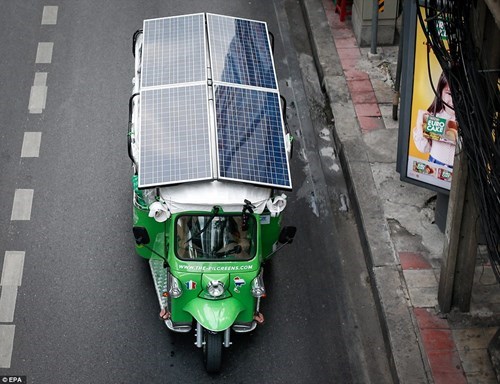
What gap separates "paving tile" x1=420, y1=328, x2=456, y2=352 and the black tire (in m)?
2.62

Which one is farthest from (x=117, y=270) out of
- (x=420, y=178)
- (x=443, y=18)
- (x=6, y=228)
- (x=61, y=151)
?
(x=443, y=18)

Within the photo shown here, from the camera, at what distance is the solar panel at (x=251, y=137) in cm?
1218

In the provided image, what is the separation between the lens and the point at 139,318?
13.3 meters

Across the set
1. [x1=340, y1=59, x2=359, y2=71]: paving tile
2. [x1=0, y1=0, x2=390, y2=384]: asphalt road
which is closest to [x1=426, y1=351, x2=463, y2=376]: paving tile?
[x1=0, y1=0, x2=390, y2=384]: asphalt road

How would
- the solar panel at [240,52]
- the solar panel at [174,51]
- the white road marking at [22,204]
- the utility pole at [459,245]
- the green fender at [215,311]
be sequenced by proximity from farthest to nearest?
the white road marking at [22,204], the solar panel at [240,52], the solar panel at [174,51], the green fender at [215,311], the utility pole at [459,245]

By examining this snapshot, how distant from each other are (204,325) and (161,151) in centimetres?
226

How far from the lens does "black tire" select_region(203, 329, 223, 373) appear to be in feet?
39.8

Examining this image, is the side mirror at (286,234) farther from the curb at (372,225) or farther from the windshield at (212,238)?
the curb at (372,225)

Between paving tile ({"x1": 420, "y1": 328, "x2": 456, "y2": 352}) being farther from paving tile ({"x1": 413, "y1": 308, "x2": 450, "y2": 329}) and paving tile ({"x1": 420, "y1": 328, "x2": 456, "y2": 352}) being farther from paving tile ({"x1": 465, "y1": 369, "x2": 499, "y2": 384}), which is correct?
paving tile ({"x1": 465, "y1": 369, "x2": 499, "y2": 384})

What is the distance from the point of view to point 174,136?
12.6m

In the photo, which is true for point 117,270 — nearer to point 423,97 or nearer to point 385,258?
point 385,258

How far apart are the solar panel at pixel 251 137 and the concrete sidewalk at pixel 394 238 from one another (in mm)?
2281

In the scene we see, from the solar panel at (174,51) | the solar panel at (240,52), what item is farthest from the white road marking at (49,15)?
the solar panel at (240,52)

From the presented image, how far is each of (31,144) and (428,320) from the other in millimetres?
7165
